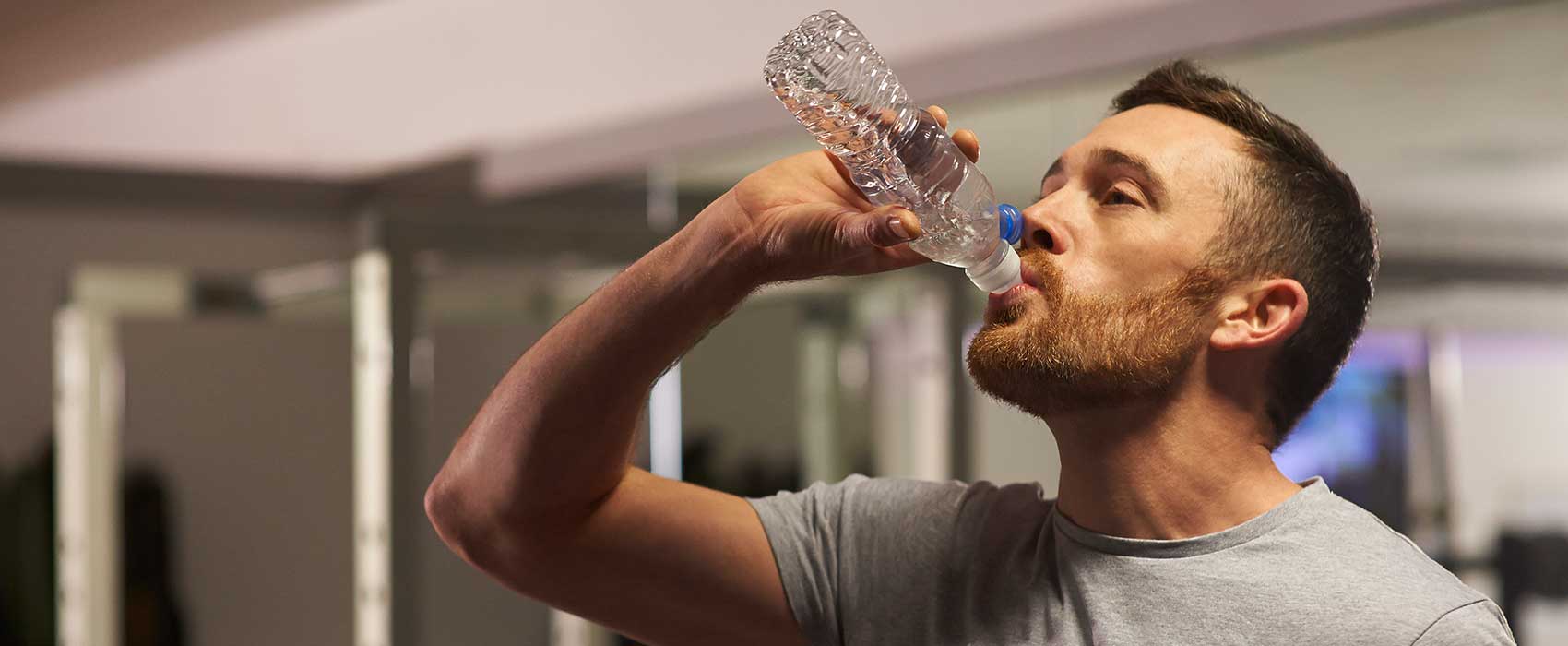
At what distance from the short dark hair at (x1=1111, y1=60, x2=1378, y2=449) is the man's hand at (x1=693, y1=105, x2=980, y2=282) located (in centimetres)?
25

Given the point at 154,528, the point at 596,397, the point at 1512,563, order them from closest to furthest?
the point at 596,397, the point at 1512,563, the point at 154,528

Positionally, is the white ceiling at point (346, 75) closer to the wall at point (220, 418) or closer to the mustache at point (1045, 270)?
the wall at point (220, 418)

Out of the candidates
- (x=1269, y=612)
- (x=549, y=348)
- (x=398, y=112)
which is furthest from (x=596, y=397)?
(x=398, y=112)

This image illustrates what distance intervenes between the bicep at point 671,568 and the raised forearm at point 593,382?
0.03 m

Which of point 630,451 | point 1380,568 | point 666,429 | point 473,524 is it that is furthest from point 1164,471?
point 666,429

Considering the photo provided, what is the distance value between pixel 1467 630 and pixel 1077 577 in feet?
0.89

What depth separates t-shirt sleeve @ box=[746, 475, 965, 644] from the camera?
1.25 m

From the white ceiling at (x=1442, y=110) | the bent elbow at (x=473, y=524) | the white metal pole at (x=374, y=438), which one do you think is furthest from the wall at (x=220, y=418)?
the bent elbow at (x=473, y=524)

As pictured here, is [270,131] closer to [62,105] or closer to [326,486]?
[62,105]

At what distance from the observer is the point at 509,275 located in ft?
11.1

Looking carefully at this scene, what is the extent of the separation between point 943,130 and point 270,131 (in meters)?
3.13

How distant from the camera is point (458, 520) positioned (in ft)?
4.34

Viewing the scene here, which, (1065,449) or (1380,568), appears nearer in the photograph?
(1380,568)

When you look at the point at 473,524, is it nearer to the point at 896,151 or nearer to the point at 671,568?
the point at 671,568
